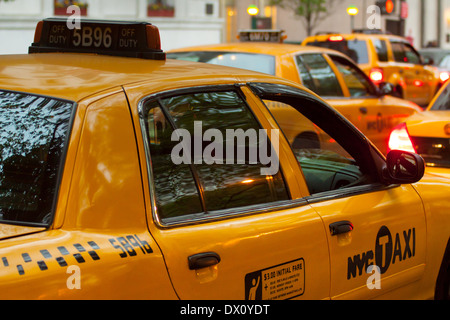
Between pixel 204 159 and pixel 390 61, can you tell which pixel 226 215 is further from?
pixel 390 61

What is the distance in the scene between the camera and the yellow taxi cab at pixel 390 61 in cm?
1609

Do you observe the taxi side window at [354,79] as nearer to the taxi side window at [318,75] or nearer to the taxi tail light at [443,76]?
the taxi side window at [318,75]

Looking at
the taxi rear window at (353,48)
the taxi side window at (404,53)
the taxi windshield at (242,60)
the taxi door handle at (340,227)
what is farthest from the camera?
the taxi side window at (404,53)

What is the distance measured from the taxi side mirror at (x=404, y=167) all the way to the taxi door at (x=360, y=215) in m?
0.10

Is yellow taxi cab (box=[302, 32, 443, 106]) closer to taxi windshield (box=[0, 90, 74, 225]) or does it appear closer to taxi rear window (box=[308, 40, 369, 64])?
taxi rear window (box=[308, 40, 369, 64])

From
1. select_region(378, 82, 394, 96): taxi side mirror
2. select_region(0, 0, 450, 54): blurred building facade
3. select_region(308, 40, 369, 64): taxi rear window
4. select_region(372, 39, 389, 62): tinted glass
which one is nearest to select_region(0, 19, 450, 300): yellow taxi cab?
select_region(378, 82, 394, 96): taxi side mirror

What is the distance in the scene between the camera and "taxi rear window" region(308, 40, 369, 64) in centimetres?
1608

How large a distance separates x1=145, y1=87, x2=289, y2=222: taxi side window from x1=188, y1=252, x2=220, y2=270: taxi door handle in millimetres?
170

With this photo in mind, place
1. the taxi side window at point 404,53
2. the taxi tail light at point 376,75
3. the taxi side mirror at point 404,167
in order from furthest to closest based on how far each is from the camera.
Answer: the taxi side window at point 404,53 → the taxi tail light at point 376,75 → the taxi side mirror at point 404,167

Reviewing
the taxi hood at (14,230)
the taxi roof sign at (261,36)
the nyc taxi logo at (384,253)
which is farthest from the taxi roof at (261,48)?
the taxi hood at (14,230)

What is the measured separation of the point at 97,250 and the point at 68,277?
0.15m

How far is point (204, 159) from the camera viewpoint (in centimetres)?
306

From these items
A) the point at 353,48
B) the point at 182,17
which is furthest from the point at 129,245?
the point at 182,17
